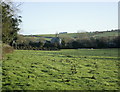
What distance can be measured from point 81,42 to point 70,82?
189ft

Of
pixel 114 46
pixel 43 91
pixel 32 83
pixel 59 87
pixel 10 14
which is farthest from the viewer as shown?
pixel 114 46

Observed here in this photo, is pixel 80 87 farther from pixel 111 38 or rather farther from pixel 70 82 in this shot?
pixel 111 38

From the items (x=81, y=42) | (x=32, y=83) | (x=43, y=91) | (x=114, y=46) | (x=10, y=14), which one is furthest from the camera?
(x=81, y=42)

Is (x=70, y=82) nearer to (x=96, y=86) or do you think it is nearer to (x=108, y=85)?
(x=96, y=86)

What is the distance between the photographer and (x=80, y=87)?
668cm

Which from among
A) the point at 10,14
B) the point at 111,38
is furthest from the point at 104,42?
the point at 10,14

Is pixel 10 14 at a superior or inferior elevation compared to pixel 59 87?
superior

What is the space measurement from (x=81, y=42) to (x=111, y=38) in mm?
11027

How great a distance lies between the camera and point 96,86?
6941mm

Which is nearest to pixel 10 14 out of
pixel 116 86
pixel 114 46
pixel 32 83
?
pixel 32 83

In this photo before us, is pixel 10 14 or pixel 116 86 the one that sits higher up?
pixel 10 14

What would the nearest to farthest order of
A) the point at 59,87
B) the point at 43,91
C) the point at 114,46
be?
the point at 43,91
the point at 59,87
the point at 114,46

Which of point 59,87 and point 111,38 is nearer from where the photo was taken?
point 59,87

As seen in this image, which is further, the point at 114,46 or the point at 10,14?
the point at 114,46
